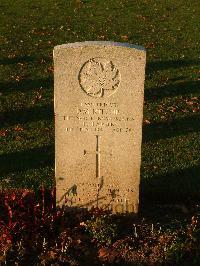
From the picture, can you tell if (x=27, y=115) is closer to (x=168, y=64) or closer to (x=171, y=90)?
(x=171, y=90)

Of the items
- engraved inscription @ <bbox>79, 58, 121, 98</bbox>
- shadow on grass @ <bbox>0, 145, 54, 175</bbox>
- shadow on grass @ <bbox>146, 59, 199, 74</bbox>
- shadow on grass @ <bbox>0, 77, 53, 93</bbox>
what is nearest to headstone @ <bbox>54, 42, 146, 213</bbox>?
engraved inscription @ <bbox>79, 58, 121, 98</bbox>

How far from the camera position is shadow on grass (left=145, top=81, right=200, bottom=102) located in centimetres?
1023

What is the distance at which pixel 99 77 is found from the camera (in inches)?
217

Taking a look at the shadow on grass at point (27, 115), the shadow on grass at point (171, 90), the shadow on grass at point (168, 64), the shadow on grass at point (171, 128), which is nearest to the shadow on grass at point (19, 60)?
the shadow on grass at point (168, 64)

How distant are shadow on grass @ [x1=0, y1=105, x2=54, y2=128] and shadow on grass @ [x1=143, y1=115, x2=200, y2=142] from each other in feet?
6.11

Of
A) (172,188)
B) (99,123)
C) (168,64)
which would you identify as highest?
(99,123)

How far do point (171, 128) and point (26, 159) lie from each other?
2695 millimetres

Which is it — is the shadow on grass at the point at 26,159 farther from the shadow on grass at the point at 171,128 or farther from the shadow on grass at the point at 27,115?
the shadow on grass at the point at 171,128

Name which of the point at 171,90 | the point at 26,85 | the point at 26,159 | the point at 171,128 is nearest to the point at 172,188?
the point at 171,128

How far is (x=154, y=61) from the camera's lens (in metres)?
12.5

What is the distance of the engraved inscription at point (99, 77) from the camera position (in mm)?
5422

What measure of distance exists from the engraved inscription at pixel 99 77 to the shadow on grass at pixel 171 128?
2968 millimetres

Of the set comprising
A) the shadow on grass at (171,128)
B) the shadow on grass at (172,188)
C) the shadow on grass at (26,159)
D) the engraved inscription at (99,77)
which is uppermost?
the engraved inscription at (99,77)

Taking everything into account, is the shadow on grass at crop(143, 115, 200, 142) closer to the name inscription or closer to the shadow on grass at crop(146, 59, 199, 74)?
the name inscription
